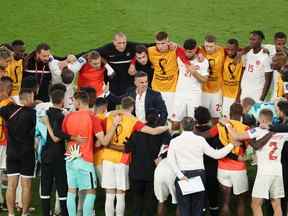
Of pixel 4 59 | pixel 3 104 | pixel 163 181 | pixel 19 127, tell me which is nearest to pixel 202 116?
pixel 163 181

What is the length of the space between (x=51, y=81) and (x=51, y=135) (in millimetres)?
2558

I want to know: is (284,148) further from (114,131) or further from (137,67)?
(137,67)

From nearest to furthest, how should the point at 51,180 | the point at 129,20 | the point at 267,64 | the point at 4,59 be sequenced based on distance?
the point at 51,180, the point at 4,59, the point at 267,64, the point at 129,20

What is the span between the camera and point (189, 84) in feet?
39.9

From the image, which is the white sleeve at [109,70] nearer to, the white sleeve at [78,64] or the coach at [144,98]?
the white sleeve at [78,64]

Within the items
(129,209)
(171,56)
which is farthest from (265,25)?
(129,209)

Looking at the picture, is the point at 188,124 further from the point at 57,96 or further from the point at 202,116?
the point at 57,96

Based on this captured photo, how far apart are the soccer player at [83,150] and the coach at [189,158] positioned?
0.94m

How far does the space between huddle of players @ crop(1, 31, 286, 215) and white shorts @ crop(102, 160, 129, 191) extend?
0.01 metres

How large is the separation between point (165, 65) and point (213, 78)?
2.79 feet

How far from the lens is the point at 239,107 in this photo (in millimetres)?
9773

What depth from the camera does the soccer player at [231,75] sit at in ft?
40.0

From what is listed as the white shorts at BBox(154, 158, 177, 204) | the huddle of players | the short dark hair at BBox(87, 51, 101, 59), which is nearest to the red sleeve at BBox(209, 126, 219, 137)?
the huddle of players

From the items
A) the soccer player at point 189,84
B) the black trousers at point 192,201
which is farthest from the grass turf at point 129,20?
the black trousers at point 192,201
